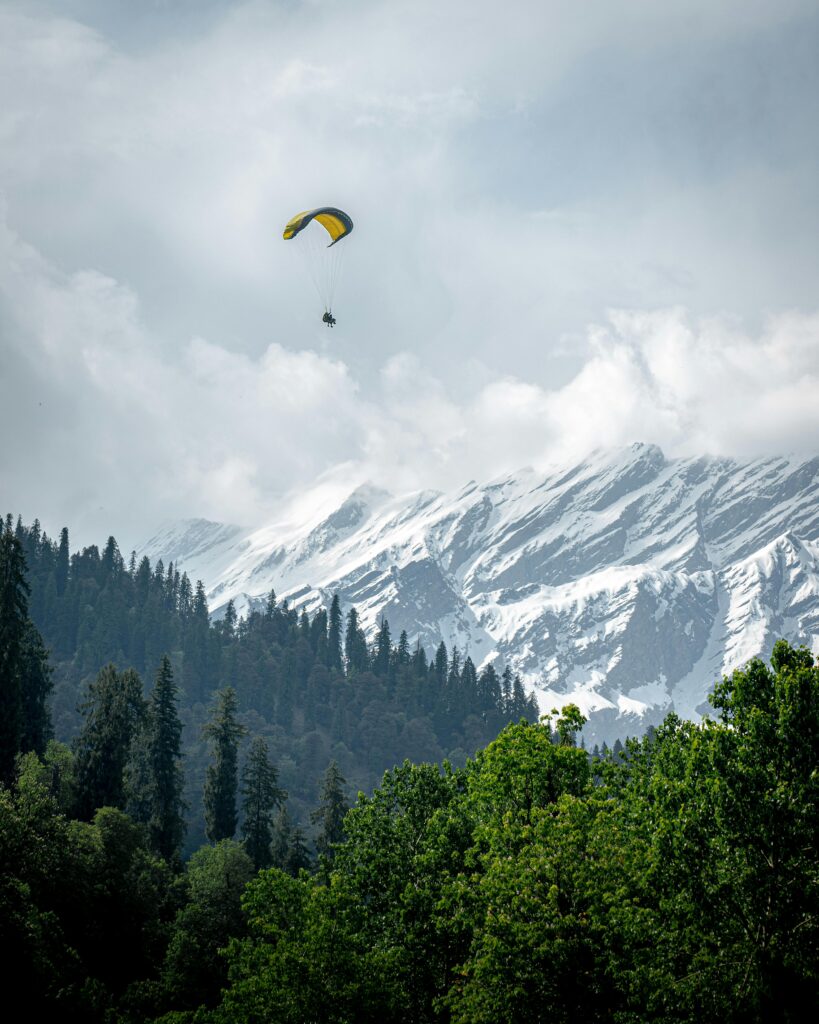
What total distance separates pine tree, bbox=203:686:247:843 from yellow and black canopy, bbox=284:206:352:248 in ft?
157

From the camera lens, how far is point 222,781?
303 ft

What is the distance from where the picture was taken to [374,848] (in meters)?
39.1

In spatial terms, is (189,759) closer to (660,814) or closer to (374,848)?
(374,848)

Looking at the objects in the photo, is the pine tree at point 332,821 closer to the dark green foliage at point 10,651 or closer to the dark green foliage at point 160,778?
the dark green foliage at point 160,778

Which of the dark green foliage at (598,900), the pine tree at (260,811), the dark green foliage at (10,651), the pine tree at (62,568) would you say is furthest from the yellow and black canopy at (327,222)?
the pine tree at (62,568)

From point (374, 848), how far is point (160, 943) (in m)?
25.8

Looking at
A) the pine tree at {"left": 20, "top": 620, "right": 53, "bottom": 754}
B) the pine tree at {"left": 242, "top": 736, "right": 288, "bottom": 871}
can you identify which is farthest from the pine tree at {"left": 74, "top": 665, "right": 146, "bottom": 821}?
the pine tree at {"left": 242, "top": 736, "right": 288, "bottom": 871}

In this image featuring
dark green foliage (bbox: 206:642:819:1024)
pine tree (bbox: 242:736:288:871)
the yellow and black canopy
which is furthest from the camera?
pine tree (bbox: 242:736:288:871)

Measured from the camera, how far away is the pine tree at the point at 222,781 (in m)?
92.0

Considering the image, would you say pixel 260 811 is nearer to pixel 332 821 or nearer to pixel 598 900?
pixel 332 821

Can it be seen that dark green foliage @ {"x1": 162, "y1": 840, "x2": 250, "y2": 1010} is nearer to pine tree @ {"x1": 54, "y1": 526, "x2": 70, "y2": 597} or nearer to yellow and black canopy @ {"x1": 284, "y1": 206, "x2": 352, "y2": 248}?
yellow and black canopy @ {"x1": 284, "y1": 206, "x2": 352, "y2": 248}

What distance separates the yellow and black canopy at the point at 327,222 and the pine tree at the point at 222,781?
47763mm

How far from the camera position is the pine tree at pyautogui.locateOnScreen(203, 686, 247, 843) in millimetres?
92000

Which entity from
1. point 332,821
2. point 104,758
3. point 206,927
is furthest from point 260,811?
point 206,927
